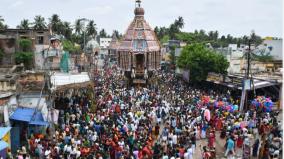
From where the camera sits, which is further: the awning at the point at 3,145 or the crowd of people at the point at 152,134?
the crowd of people at the point at 152,134

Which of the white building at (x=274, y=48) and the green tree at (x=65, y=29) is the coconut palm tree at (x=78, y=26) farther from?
the white building at (x=274, y=48)

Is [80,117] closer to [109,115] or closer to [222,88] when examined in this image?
[109,115]

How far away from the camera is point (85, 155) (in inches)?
519

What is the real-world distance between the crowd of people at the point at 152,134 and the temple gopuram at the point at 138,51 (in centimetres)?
1685

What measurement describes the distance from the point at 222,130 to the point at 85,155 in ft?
22.3

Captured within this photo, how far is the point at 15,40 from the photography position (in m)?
31.0

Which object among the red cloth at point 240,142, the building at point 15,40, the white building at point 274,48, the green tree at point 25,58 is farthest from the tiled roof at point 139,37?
the red cloth at point 240,142

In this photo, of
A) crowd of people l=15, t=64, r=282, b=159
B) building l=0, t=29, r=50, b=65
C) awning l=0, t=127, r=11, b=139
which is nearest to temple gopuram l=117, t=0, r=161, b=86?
building l=0, t=29, r=50, b=65

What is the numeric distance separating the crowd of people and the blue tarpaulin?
2.41 ft

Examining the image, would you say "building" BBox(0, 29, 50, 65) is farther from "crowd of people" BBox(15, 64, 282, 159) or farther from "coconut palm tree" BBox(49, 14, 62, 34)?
"coconut palm tree" BBox(49, 14, 62, 34)

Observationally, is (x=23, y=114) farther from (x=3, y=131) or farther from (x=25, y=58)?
(x=25, y=58)

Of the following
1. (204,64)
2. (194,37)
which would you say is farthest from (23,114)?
(194,37)

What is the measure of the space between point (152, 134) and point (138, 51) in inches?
953

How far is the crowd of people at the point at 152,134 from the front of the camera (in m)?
13.4
